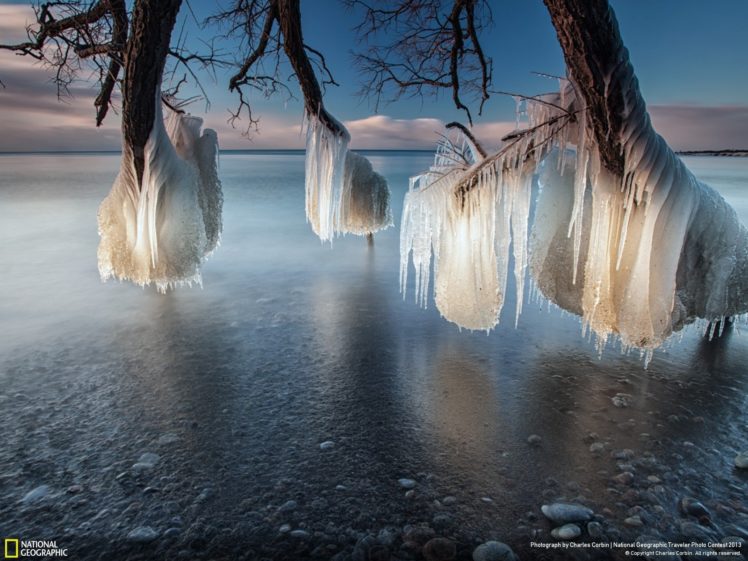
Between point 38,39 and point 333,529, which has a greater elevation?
point 38,39

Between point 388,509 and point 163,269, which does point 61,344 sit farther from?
point 388,509

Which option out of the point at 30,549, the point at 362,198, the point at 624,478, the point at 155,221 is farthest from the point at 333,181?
the point at 30,549

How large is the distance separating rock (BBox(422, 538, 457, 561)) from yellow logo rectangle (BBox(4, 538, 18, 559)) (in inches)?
59.8

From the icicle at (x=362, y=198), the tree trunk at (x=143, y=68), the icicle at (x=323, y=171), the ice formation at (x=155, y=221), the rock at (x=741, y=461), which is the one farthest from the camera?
the icicle at (x=362, y=198)

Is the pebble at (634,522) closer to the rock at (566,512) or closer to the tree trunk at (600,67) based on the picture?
the rock at (566,512)

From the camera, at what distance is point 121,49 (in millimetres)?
4402

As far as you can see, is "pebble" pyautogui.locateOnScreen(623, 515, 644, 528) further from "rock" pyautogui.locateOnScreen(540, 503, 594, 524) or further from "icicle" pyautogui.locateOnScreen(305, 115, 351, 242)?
"icicle" pyautogui.locateOnScreen(305, 115, 351, 242)

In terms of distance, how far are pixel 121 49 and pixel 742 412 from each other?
5.52 m

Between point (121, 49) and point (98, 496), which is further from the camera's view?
point (121, 49)

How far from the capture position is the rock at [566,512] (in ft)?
6.31

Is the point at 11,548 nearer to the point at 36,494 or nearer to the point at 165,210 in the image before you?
the point at 36,494

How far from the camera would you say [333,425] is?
2.61 metres

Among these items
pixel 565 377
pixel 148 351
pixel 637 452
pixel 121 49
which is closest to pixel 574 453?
pixel 637 452

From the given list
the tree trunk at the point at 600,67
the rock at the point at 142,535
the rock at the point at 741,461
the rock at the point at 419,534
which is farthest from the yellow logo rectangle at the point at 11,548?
the tree trunk at the point at 600,67
